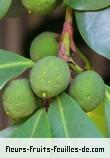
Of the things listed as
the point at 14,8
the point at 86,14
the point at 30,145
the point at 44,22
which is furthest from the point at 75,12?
the point at 44,22

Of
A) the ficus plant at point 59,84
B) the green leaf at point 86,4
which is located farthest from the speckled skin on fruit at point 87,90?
the green leaf at point 86,4

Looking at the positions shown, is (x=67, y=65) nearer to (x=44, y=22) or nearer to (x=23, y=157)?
(x=23, y=157)

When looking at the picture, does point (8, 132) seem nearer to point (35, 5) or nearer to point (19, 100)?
point (19, 100)

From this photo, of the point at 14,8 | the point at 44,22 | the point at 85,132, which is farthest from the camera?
the point at 44,22

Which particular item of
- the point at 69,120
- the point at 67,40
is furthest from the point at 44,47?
the point at 69,120

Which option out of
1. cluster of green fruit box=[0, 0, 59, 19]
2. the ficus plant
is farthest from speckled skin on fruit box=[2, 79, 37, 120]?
cluster of green fruit box=[0, 0, 59, 19]

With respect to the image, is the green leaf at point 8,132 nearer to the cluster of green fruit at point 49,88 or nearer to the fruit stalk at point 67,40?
the cluster of green fruit at point 49,88

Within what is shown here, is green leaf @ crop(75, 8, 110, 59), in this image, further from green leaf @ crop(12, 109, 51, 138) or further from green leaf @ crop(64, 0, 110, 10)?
green leaf @ crop(12, 109, 51, 138)
